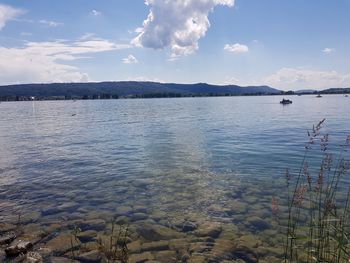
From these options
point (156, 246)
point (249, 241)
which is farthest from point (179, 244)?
point (249, 241)

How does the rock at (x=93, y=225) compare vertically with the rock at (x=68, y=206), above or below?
above

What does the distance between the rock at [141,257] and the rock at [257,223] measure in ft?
14.7

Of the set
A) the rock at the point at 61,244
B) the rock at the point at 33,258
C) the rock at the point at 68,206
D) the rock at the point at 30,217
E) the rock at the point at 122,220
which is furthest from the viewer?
the rock at the point at 68,206

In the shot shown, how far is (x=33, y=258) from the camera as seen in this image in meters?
9.88

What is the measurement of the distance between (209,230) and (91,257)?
456 cm

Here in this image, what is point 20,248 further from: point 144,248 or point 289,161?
point 289,161

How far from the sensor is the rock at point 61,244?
426 inches

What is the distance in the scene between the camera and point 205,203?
15.5 meters

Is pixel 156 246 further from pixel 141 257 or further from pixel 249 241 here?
pixel 249 241

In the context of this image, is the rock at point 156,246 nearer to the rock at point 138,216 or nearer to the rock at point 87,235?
the rock at point 87,235

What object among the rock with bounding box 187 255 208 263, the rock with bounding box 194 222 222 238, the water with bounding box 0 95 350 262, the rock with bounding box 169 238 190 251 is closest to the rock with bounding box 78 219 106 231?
the water with bounding box 0 95 350 262

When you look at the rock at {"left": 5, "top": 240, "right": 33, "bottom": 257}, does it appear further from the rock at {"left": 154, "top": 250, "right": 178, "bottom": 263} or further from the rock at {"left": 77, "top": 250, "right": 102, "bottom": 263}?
the rock at {"left": 154, "top": 250, "right": 178, "bottom": 263}

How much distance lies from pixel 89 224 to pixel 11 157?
784 inches

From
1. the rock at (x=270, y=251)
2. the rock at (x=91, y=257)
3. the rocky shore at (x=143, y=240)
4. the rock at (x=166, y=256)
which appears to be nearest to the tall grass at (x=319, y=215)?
the rock at (x=270, y=251)
